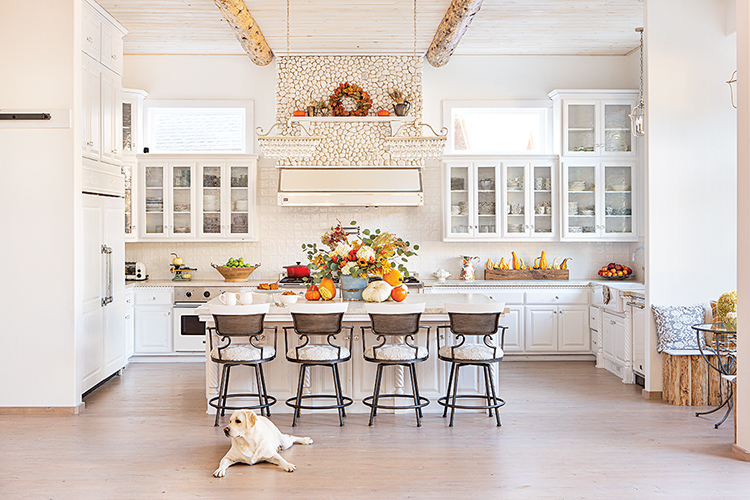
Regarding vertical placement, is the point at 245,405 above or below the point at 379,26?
below

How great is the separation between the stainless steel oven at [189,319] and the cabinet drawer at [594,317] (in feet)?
13.8

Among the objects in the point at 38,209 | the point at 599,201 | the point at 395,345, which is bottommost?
the point at 395,345

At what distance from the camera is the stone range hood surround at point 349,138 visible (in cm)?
704

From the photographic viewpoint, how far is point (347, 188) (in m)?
7.03

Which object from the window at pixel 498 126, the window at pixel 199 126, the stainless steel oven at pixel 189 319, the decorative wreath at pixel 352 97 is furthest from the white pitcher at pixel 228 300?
the window at pixel 498 126

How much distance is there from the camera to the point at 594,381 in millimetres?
6023

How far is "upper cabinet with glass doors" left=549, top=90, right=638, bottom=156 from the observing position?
7.17 meters

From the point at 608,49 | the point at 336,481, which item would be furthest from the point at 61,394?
the point at 608,49

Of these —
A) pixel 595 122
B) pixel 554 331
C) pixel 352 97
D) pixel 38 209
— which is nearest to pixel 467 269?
pixel 554 331

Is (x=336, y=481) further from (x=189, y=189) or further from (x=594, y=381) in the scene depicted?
(x=189, y=189)

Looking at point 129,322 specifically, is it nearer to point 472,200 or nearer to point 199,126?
point 199,126

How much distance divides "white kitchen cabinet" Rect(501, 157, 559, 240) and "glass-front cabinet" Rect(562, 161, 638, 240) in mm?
167

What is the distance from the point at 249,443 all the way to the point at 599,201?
5.20m

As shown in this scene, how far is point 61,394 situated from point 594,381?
483 cm
